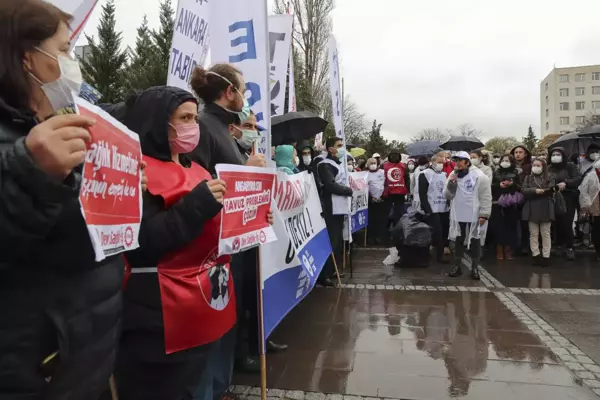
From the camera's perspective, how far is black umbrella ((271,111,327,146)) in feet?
20.3

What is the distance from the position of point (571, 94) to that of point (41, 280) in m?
109

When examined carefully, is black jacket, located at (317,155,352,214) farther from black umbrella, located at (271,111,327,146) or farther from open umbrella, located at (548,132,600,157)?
open umbrella, located at (548,132,600,157)

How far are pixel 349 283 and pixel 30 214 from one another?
6.15 metres

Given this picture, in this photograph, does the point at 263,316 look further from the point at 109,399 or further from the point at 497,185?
the point at 497,185

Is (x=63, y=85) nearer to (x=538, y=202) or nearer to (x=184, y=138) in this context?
(x=184, y=138)

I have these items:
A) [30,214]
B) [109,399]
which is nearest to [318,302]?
[109,399]

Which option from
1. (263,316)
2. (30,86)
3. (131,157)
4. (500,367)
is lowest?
(500,367)

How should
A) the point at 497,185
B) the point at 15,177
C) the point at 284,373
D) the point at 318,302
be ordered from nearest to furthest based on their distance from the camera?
the point at 15,177
the point at 284,373
the point at 318,302
the point at 497,185

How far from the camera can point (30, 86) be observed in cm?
132

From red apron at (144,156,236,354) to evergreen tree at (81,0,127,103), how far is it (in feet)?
77.3

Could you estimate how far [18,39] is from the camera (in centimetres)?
129

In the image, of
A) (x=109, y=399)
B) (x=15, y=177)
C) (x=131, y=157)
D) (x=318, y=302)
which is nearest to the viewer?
(x=15, y=177)

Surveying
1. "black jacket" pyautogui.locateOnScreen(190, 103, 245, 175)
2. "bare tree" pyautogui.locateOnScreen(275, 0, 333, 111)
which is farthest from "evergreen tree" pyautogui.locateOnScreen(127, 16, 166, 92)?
"black jacket" pyautogui.locateOnScreen(190, 103, 245, 175)

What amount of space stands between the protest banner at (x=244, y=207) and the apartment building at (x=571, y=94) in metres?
101
